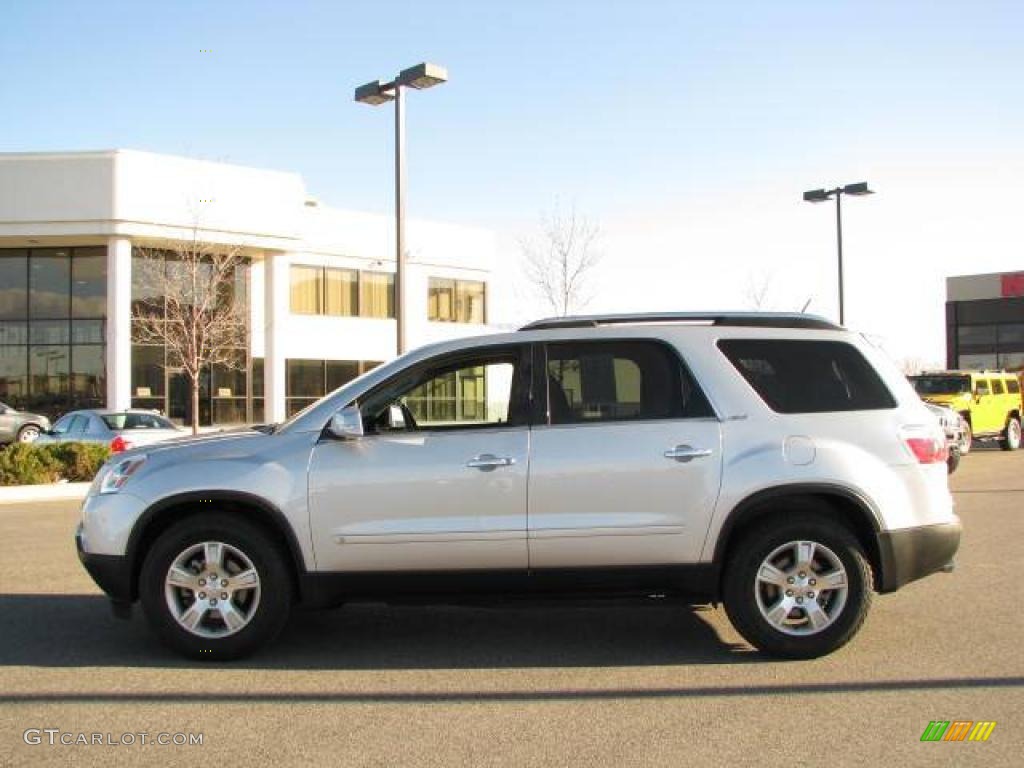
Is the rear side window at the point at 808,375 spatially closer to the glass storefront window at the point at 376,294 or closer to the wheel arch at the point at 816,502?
the wheel arch at the point at 816,502

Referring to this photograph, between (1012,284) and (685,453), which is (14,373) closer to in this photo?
(685,453)

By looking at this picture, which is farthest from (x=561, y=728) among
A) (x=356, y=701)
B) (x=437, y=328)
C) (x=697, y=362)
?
(x=437, y=328)

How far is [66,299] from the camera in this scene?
30.8 meters

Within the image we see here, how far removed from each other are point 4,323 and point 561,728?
30519 mm

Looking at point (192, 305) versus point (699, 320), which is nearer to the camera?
point (699, 320)

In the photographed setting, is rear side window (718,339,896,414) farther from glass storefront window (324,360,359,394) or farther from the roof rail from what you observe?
glass storefront window (324,360,359,394)

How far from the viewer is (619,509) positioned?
18.9 ft

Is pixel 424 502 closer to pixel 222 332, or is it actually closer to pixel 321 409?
pixel 321 409

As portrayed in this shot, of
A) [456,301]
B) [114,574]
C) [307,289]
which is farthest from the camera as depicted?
[456,301]

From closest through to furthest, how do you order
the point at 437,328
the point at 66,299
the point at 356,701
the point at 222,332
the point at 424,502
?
1. the point at 356,701
2. the point at 424,502
3. the point at 222,332
4. the point at 66,299
5. the point at 437,328

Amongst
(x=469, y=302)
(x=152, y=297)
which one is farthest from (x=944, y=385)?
(x=152, y=297)

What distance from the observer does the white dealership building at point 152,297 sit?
2803 centimetres

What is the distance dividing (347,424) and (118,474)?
1406 millimetres

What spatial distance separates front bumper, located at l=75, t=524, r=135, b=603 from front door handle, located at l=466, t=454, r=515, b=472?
204 centimetres
